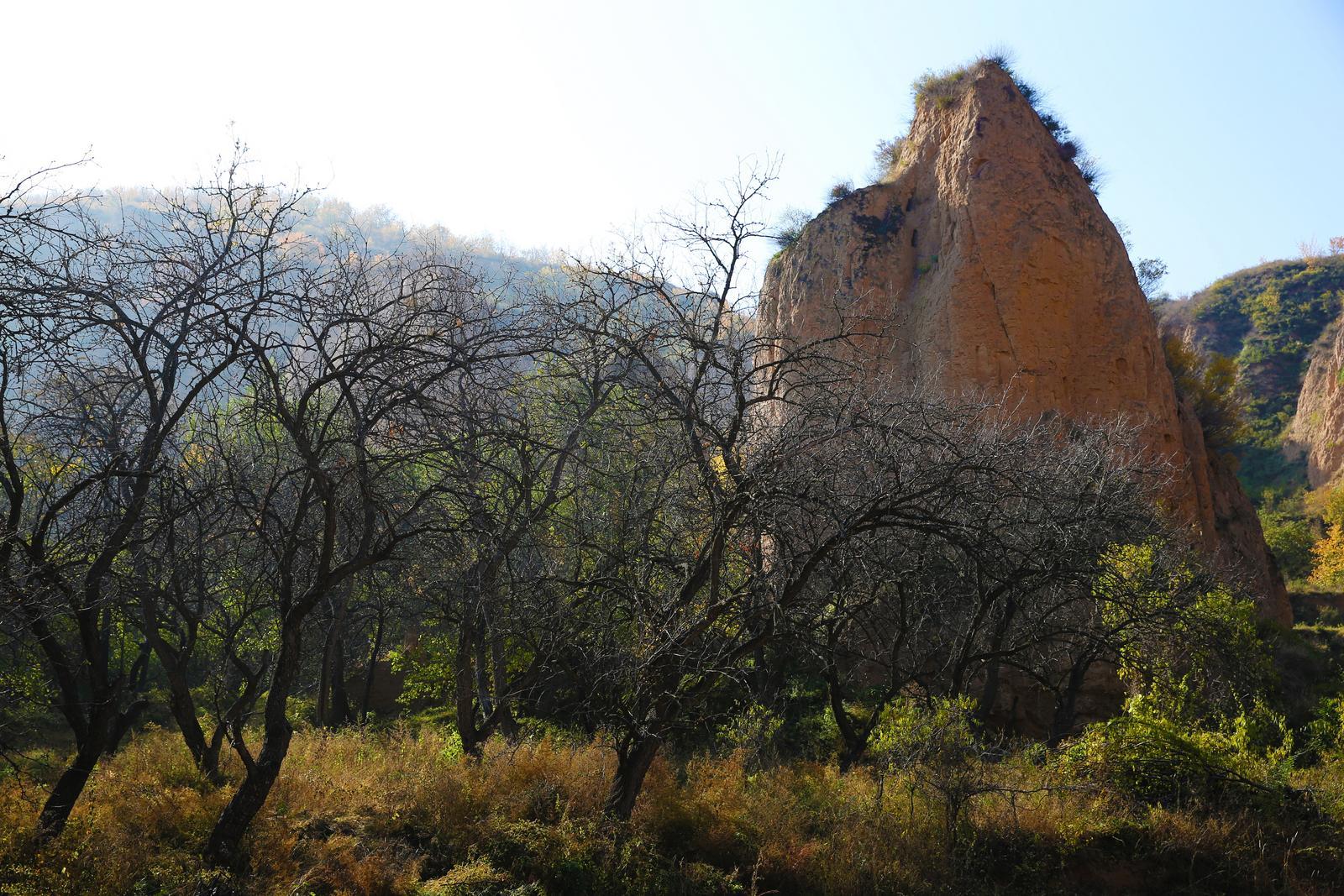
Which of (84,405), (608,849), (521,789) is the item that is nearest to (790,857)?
(608,849)

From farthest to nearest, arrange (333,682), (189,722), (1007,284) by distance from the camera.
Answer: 1. (1007,284)
2. (333,682)
3. (189,722)

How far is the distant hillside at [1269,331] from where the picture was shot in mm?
45938

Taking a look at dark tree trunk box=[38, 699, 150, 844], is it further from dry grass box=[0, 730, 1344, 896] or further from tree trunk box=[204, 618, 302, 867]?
tree trunk box=[204, 618, 302, 867]

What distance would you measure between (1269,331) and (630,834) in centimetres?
6027

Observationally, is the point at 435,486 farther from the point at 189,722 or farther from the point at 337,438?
the point at 189,722

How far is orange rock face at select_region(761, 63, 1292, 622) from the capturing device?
20438 mm

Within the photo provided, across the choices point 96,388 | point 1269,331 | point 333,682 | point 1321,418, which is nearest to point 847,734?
point 96,388

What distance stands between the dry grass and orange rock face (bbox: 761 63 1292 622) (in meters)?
11.9

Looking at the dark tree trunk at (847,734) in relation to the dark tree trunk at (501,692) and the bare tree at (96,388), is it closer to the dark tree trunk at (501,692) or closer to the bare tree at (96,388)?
the dark tree trunk at (501,692)

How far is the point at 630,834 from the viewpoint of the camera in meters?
7.64

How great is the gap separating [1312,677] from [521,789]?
21.2 meters

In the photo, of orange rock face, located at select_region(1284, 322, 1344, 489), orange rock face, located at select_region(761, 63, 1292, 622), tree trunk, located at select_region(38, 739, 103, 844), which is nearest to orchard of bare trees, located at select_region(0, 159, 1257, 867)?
tree trunk, located at select_region(38, 739, 103, 844)

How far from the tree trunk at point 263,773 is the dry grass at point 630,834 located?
19cm

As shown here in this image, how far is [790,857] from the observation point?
7.91 metres
